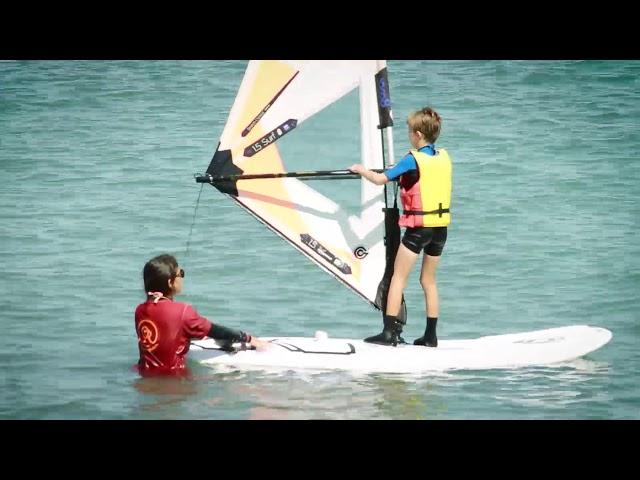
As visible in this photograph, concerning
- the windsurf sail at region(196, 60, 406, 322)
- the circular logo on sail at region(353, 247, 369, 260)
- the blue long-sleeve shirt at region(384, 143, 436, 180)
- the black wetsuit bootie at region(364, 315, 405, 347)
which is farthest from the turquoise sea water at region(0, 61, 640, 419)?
the blue long-sleeve shirt at region(384, 143, 436, 180)

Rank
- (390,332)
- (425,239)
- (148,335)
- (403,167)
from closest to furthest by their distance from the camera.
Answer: (148,335)
(403,167)
(425,239)
(390,332)

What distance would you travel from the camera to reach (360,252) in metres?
7.74

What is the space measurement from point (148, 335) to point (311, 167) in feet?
4.91

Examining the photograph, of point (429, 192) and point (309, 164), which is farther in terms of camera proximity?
point (309, 164)

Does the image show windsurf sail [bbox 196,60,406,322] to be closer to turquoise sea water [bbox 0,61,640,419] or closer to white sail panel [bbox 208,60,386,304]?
white sail panel [bbox 208,60,386,304]

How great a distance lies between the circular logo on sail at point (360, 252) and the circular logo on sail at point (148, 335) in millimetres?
1412

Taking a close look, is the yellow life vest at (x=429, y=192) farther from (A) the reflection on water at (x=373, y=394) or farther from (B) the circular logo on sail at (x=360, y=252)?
(A) the reflection on water at (x=373, y=394)

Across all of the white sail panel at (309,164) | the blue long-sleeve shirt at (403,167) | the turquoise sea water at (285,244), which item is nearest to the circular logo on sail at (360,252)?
the white sail panel at (309,164)

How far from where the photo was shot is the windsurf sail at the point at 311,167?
762 cm

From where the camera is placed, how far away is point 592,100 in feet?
48.4

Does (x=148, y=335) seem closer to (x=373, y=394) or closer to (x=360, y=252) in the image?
(x=373, y=394)

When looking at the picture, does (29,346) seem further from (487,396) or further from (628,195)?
(628,195)

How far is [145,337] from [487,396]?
73.0 inches

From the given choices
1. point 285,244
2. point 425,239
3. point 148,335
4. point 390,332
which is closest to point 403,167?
point 425,239
